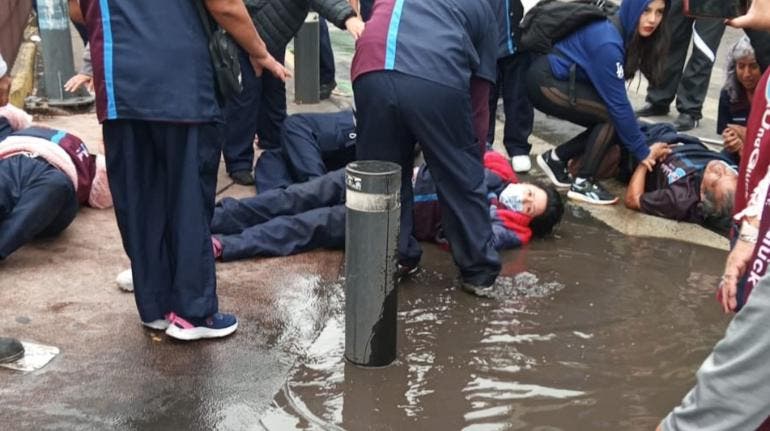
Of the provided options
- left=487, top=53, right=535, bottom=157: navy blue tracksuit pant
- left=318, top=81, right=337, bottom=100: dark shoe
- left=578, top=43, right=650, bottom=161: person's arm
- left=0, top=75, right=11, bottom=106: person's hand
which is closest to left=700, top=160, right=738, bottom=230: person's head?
left=578, top=43, right=650, bottom=161: person's arm

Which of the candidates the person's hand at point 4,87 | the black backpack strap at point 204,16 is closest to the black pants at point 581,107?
the black backpack strap at point 204,16

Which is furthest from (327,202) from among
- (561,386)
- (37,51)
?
(37,51)

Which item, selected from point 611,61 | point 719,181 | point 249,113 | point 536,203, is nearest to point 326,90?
point 249,113

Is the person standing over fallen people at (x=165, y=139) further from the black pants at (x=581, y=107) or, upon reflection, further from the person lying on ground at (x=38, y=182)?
the black pants at (x=581, y=107)

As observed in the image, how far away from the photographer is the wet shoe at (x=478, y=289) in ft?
13.6

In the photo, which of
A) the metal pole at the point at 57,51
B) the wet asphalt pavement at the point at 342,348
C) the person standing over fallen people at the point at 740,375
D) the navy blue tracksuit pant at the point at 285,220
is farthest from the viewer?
the metal pole at the point at 57,51

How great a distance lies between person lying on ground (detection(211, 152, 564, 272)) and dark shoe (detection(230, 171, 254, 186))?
736 millimetres

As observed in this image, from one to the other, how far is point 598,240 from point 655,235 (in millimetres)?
367

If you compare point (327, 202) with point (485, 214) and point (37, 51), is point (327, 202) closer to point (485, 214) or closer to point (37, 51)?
point (485, 214)

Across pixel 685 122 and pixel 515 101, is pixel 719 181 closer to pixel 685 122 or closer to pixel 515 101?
pixel 515 101

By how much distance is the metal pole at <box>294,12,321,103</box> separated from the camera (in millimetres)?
7012

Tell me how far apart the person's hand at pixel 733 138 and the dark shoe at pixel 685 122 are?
1.84 meters

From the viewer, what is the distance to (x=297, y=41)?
23.1ft

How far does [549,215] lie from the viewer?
4891 millimetres
